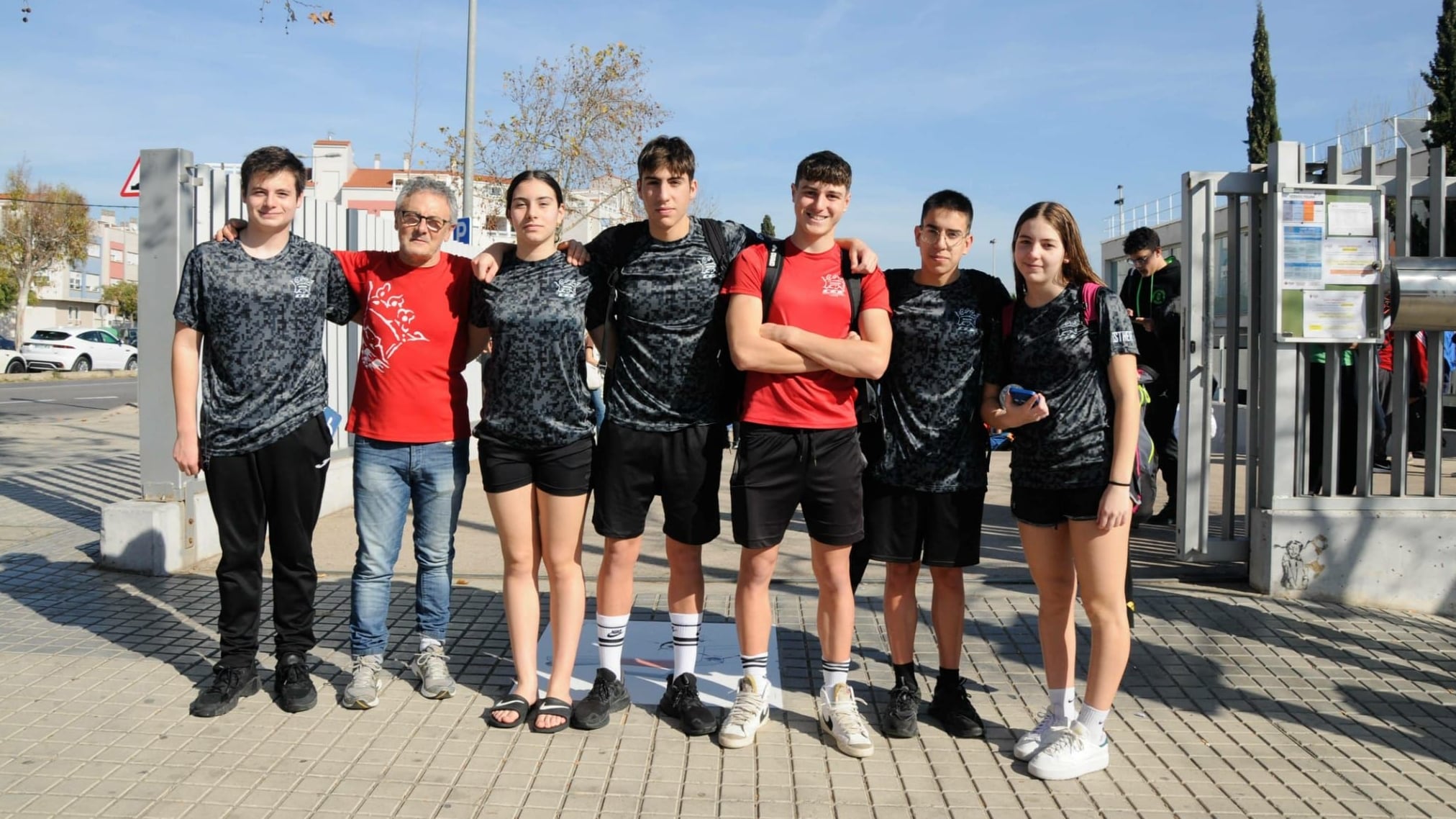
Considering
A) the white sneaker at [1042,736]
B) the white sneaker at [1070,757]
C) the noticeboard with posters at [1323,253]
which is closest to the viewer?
the white sneaker at [1070,757]

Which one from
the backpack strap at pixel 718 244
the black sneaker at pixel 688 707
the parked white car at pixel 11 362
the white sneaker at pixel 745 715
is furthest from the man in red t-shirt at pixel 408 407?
the parked white car at pixel 11 362

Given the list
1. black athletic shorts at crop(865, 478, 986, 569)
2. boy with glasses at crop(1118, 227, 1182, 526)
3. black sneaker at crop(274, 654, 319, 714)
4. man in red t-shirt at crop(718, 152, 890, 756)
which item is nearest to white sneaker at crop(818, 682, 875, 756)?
man in red t-shirt at crop(718, 152, 890, 756)

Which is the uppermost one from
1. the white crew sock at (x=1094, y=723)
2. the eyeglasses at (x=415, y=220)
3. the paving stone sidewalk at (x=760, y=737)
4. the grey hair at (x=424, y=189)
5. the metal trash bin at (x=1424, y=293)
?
the grey hair at (x=424, y=189)

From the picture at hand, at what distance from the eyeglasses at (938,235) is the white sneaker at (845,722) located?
1.59 metres

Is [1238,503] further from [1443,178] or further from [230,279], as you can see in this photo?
[230,279]

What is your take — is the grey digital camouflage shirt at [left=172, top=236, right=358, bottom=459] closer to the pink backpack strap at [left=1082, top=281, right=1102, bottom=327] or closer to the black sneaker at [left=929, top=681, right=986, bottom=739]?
the black sneaker at [left=929, top=681, right=986, bottom=739]

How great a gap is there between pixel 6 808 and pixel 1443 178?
258 inches

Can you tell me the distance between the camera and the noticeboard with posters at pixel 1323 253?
18.7ft

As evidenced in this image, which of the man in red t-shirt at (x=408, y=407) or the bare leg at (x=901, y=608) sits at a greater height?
the man in red t-shirt at (x=408, y=407)

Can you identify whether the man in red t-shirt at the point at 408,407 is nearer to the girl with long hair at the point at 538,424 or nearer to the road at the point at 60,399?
the girl with long hair at the point at 538,424

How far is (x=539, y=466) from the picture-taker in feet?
13.4

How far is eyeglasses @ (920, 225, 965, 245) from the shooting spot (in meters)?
3.88

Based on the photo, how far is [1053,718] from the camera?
3889mm

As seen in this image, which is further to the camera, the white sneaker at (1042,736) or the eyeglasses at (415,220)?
the eyeglasses at (415,220)
